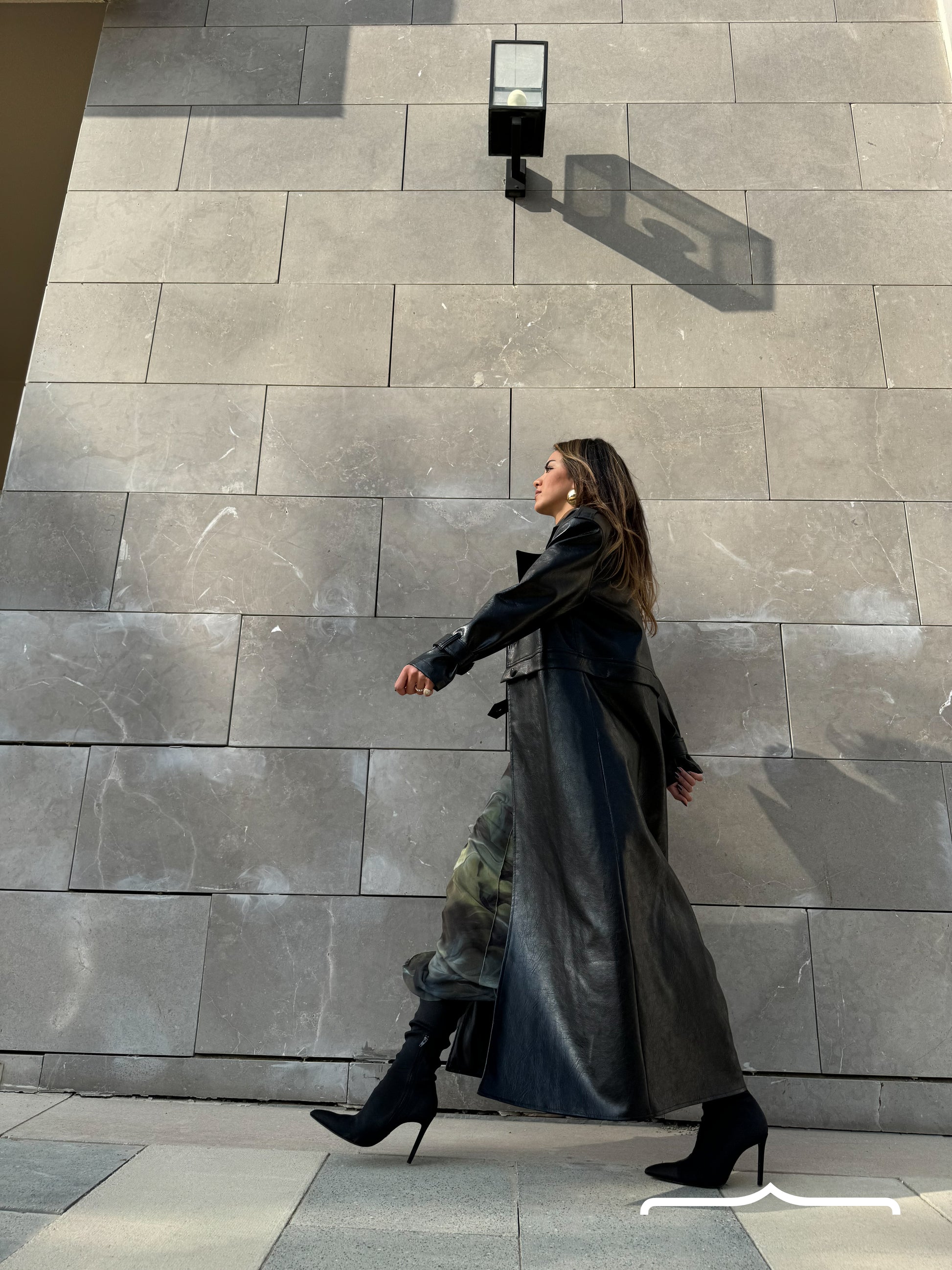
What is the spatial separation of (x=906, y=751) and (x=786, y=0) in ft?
12.2

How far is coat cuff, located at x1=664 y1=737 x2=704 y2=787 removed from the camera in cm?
303

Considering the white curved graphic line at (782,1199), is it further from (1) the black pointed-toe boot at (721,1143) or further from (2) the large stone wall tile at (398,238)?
(2) the large stone wall tile at (398,238)

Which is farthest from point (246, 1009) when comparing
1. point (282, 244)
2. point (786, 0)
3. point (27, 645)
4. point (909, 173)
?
point (786, 0)

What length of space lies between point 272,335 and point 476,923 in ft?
9.21

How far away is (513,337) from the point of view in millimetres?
4227

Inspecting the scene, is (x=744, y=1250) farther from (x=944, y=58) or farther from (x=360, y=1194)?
(x=944, y=58)

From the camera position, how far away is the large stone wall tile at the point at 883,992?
3.31 meters

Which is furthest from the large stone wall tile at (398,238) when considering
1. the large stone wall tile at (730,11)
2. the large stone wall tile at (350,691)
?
the large stone wall tile at (350,691)

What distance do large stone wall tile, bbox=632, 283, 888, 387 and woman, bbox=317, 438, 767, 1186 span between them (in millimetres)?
1634

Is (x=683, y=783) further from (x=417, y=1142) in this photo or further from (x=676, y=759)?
(x=417, y=1142)

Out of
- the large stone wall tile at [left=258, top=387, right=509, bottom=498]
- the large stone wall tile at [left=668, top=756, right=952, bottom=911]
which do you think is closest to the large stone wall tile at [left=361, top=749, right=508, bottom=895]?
the large stone wall tile at [left=668, top=756, right=952, bottom=911]

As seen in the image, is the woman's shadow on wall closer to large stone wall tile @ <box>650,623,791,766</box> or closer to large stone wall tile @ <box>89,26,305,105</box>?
large stone wall tile @ <box>89,26,305,105</box>

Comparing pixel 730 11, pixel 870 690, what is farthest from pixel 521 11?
pixel 870 690

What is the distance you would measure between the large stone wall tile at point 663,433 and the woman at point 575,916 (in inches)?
49.2
